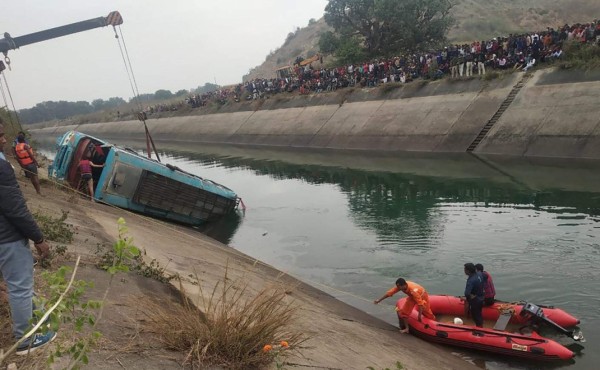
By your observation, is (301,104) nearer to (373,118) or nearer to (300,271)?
(373,118)

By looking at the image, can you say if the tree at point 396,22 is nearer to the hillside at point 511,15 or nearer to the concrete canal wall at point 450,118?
the hillside at point 511,15

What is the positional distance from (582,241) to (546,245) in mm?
977

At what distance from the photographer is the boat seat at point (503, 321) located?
8.68m

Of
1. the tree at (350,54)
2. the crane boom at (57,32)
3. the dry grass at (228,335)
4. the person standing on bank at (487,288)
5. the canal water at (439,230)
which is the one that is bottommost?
the canal water at (439,230)

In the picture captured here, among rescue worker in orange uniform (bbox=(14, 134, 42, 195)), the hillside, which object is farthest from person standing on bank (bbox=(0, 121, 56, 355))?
the hillside

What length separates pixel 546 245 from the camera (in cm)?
1298

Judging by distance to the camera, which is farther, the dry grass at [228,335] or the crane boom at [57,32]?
the crane boom at [57,32]

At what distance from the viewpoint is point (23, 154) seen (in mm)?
12727

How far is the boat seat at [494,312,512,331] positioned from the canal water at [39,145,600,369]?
60 centimetres

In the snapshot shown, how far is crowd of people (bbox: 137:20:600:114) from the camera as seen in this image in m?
27.1

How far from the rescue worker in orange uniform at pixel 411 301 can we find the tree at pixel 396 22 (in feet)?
143

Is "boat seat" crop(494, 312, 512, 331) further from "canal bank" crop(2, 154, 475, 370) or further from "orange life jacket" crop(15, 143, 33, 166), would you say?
"orange life jacket" crop(15, 143, 33, 166)

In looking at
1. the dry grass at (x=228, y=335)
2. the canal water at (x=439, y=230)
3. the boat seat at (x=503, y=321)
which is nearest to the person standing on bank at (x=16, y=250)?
the dry grass at (x=228, y=335)

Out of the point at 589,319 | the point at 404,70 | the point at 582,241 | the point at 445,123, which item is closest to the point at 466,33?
the point at 404,70
